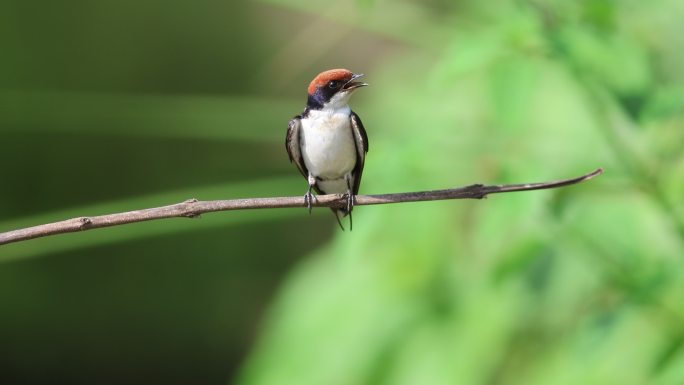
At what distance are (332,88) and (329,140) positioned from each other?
0.44ft

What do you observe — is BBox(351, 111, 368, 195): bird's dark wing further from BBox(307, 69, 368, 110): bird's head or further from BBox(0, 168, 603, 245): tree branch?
BBox(0, 168, 603, 245): tree branch

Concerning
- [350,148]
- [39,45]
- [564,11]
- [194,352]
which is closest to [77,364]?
[194,352]

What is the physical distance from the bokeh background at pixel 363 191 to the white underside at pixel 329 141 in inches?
4.0

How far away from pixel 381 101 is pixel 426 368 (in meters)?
1.53

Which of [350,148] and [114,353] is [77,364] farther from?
[350,148]

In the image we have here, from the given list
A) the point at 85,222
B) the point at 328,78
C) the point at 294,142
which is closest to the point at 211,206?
the point at 85,222

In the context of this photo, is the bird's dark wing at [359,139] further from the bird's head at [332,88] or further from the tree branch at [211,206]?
the tree branch at [211,206]

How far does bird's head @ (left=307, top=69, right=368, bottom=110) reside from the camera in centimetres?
216

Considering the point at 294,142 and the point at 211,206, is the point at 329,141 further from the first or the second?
the point at 211,206

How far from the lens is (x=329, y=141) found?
2.25m

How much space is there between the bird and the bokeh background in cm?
9

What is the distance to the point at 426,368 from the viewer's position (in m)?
2.85

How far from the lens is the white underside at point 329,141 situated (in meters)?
2.25

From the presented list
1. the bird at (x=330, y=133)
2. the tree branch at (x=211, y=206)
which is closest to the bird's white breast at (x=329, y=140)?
the bird at (x=330, y=133)
